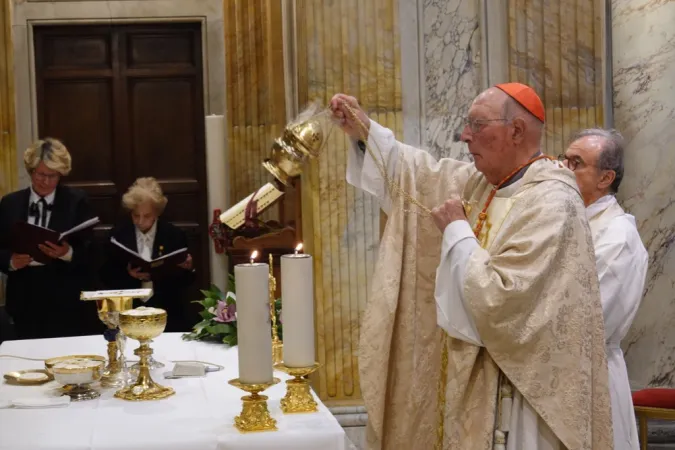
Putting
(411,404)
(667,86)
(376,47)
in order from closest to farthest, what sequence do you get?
(411,404) < (376,47) < (667,86)

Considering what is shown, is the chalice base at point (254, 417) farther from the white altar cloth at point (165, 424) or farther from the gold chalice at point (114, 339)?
the gold chalice at point (114, 339)

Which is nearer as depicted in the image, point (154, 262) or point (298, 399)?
point (298, 399)

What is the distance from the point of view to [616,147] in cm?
377

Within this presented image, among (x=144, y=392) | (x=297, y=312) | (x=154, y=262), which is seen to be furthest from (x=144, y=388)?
(x=154, y=262)

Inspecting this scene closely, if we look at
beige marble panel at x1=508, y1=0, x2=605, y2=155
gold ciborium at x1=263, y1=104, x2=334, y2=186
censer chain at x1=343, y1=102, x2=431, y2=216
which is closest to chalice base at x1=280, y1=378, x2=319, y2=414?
censer chain at x1=343, y1=102, x2=431, y2=216

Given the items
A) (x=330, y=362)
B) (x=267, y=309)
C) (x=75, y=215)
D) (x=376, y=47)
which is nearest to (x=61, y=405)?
(x=267, y=309)

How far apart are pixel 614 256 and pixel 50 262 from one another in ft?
10.9

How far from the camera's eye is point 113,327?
3.31 metres

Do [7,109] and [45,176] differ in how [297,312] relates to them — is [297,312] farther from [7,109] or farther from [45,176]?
[7,109]

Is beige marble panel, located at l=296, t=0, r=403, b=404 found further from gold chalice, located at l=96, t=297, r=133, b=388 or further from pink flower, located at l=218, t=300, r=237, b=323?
gold chalice, located at l=96, t=297, r=133, b=388

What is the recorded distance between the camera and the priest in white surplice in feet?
11.5

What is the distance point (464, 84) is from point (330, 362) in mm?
1510

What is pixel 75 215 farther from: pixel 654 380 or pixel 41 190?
pixel 654 380

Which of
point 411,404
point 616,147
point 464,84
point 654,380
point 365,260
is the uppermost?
point 464,84
